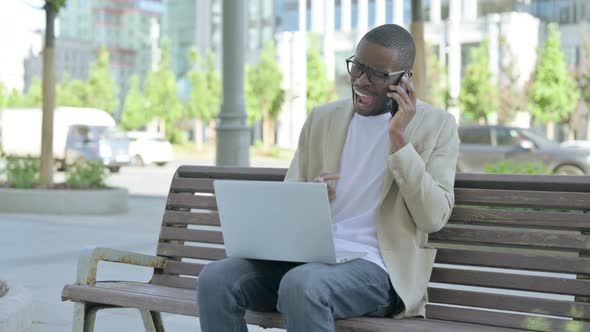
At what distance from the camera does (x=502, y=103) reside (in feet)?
146

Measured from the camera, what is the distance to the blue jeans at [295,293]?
2.86m

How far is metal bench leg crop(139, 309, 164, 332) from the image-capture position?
13.0 feet

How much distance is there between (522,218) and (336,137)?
0.75 m

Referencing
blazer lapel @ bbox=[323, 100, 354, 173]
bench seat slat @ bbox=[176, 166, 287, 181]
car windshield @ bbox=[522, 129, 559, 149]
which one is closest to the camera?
blazer lapel @ bbox=[323, 100, 354, 173]

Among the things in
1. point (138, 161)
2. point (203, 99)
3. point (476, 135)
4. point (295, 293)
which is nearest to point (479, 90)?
point (203, 99)

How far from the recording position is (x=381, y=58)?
3162 mm

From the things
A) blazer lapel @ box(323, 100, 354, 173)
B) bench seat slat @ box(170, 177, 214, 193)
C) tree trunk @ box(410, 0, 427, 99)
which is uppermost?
tree trunk @ box(410, 0, 427, 99)

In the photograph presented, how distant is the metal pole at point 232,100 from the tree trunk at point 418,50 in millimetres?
2094

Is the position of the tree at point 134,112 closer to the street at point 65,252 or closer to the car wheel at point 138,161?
the car wheel at point 138,161

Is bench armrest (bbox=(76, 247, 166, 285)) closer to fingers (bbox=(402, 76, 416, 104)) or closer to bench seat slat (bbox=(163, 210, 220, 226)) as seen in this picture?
bench seat slat (bbox=(163, 210, 220, 226))

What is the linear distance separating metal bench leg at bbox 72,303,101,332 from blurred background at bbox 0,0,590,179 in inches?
990

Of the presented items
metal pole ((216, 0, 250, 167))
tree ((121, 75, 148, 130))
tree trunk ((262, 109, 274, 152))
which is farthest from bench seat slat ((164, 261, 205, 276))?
tree ((121, 75, 148, 130))

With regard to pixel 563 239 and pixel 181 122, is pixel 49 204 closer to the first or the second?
pixel 563 239

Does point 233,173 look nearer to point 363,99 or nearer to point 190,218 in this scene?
point 190,218
